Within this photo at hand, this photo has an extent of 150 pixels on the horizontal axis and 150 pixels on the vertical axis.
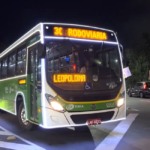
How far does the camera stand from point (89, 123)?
977cm

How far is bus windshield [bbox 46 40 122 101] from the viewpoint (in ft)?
31.6

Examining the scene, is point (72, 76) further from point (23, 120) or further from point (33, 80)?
point (23, 120)

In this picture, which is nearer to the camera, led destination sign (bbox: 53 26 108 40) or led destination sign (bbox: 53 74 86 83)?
led destination sign (bbox: 53 74 86 83)

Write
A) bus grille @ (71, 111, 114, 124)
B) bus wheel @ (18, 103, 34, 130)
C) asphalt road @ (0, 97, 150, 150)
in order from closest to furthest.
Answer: asphalt road @ (0, 97, 150, 150) → bus grille @ (71, 111, 114, 124) → bus wheel @ (18, 103, 34, 130)

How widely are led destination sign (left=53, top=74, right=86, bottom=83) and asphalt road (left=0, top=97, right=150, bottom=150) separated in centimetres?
166

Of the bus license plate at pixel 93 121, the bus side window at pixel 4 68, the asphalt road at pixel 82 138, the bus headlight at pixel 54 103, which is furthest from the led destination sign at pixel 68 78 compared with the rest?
the bus side window at pixel 4 68

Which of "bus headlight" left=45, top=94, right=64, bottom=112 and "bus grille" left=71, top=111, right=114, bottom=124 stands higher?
"bus headlight" left=45, top=94, right=64, bottom=112

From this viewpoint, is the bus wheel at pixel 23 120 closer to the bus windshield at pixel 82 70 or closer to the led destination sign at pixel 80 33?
the bus windshield at pixel 82 70

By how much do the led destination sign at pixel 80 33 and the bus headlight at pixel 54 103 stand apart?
171 cm

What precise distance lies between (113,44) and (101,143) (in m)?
2.90

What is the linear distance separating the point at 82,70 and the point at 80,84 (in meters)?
0.40

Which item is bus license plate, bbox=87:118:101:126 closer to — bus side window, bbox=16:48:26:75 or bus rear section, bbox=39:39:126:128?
bus rear section, bbox=39:39:126:128

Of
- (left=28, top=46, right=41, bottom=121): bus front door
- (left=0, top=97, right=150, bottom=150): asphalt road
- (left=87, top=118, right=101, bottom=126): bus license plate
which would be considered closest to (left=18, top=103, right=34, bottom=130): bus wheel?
(left=0, top=97, right=150, bottom=150): asphalt road

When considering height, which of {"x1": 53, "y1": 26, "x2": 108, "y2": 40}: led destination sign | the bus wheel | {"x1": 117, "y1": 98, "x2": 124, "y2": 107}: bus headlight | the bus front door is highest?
{"x1": 53, "y1": 26, "x2": 108, "y2": 40}: led destination sign
